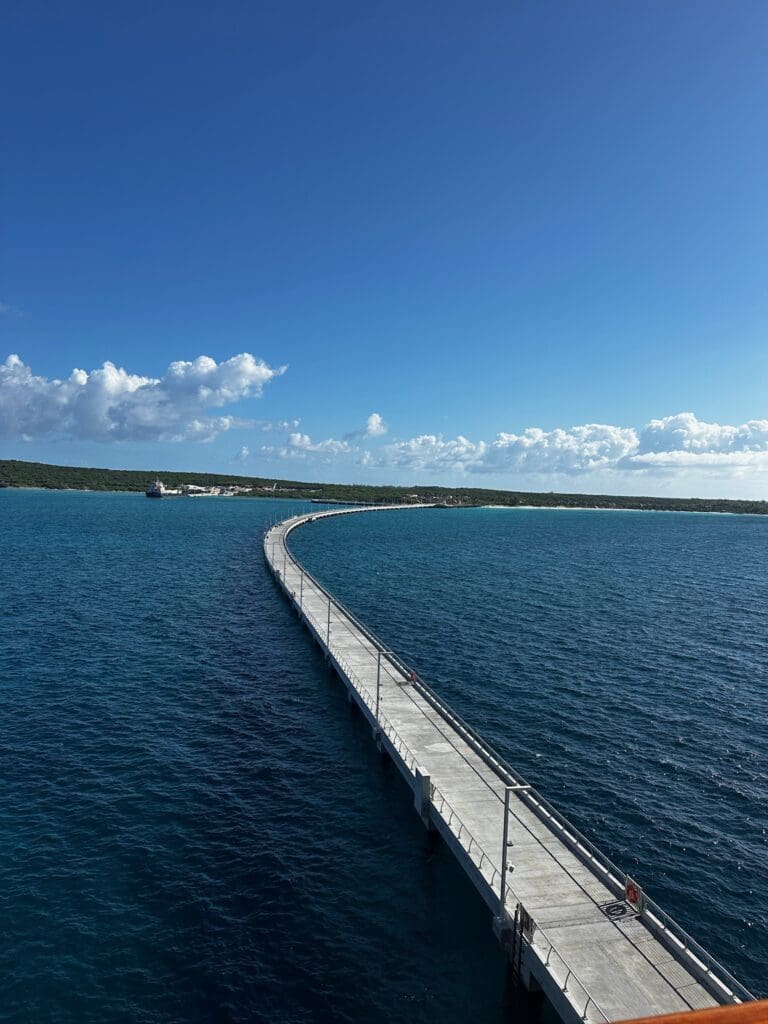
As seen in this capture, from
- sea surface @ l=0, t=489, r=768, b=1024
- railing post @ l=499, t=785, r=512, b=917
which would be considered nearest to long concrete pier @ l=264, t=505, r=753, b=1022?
railing post @ l=499, t=785, r=512, b=917

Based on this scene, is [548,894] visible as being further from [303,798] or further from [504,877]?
[303,798]

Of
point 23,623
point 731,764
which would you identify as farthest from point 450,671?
point 23,623

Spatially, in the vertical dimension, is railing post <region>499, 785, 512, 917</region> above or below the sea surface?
above

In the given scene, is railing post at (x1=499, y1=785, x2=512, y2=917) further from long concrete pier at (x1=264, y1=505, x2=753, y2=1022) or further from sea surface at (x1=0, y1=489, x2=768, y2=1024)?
sea surface at (x1=0, y1=489, x2=768, y2=1024)

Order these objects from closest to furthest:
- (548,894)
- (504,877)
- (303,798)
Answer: (504,877), (548,894), (303,798)

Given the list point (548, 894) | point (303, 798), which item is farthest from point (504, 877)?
point (303, 798)

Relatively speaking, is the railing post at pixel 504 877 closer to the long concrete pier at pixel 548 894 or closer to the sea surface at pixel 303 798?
the long concrete pier at pixel 548 894
